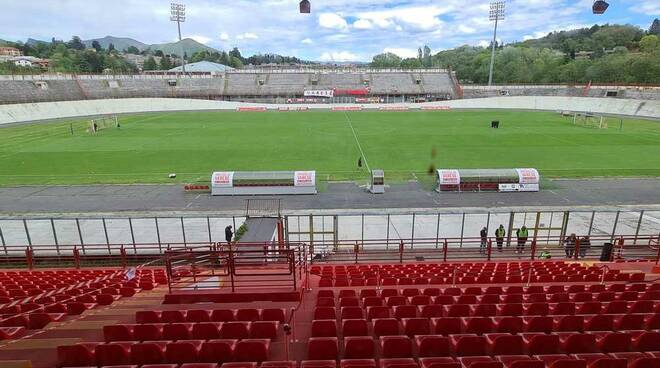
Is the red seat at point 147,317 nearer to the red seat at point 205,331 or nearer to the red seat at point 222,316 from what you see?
the red seat at point 222,316

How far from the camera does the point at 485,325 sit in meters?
6.80

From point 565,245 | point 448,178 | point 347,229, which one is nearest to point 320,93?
point 448,178

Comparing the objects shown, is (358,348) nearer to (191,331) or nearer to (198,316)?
(191,331)

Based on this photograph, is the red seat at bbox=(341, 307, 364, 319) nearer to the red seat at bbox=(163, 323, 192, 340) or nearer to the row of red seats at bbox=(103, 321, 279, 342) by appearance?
Answer: the row of red seats at bbox=(103, 321, 279, 342)

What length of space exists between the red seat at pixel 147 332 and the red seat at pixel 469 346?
4874mm

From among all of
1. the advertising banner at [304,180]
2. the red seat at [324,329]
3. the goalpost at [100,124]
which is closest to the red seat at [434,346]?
the red seat at [324,329]

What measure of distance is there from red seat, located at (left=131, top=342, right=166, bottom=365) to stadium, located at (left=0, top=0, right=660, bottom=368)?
0.10ft

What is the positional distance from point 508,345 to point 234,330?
4.44 meters

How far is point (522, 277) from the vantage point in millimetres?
11273

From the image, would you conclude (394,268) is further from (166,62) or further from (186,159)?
(166,62)

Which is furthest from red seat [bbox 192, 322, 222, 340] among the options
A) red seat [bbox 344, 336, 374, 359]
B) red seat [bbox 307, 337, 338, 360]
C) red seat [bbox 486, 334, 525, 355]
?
red seat [bbox 486, 334, 525, 355]

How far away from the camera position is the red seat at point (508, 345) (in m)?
6.08

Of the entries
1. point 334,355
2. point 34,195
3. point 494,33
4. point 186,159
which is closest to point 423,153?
point 186,159

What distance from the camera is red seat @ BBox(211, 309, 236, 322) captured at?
7434 mm
